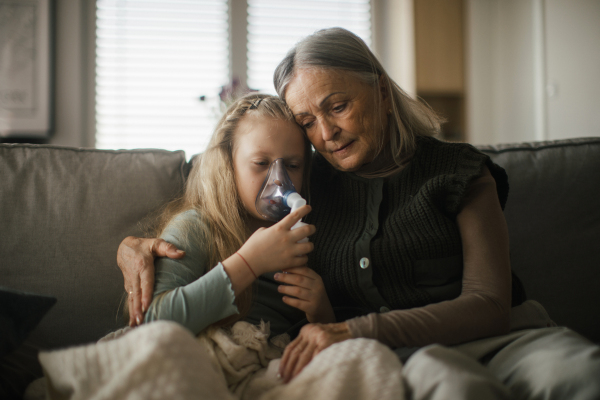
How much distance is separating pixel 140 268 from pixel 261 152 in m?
0.43

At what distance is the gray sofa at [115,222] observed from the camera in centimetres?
119

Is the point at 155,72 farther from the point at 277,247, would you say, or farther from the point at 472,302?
the point at 472,302

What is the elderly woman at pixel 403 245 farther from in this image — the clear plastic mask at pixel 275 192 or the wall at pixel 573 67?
the wall at pixel 573 67

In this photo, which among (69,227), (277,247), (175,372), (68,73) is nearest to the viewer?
(175,372)

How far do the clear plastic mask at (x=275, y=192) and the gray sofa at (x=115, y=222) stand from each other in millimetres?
378

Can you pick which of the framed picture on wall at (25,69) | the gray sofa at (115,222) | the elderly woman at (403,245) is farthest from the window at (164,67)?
the elderly woman at (403,245)

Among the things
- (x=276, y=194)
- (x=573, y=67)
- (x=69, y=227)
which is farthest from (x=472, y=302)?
(x=573, y=67)

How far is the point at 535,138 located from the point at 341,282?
2515mm

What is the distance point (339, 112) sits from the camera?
115cm

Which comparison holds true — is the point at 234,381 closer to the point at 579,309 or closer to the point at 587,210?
the point at 579,309

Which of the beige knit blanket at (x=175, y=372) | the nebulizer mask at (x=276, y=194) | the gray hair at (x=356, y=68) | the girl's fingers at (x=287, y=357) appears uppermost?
the gray hair at (x=356, y=68)

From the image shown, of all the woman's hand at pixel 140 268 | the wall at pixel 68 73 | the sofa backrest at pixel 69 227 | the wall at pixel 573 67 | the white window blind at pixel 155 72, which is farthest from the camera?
the white window blind at pixel 155 72

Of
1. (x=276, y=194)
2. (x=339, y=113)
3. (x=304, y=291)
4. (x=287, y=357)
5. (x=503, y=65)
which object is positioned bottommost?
(x=287, y=357)

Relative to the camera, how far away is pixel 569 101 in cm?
269
